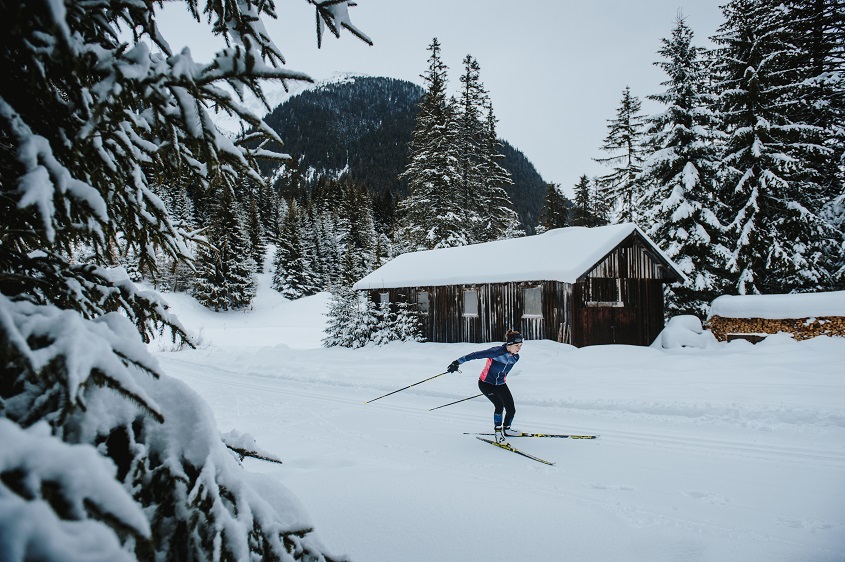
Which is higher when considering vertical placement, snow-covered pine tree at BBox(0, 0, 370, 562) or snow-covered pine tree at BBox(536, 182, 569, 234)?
snow-covered pine tree at BBox(536, 182, 569, 234)

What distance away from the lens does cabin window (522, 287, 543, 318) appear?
60.8 feet

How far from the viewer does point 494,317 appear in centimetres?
1962

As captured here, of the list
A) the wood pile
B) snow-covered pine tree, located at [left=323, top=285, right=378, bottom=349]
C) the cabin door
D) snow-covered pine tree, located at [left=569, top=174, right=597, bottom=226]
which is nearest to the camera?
the wood pile

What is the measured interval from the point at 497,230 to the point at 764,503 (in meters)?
31.6

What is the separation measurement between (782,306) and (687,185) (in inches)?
311

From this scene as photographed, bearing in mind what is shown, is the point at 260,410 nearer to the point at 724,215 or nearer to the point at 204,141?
the point at 204,141

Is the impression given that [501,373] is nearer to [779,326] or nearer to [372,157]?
[779,326]

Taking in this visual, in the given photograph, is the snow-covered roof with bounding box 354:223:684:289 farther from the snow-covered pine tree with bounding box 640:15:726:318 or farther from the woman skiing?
the woman skiing

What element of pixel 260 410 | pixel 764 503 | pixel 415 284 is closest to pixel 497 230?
pixel 415 284

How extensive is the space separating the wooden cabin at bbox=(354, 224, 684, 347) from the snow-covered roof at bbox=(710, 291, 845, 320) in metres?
2.83

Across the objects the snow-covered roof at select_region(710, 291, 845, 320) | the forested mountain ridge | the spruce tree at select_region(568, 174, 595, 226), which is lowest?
the snow-covered roof at select_region(710, 291, 845, 320)

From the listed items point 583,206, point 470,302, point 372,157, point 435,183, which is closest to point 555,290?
point 470,302

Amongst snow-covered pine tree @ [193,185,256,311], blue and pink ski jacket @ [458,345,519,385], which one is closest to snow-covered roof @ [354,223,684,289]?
blue and pink ski jacket @ [458,345,519,385]

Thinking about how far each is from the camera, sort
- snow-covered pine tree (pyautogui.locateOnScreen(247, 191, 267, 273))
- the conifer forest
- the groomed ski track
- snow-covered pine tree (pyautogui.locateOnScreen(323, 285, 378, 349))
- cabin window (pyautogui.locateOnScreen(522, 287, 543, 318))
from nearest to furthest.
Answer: the conifer forest → the groomed ski track → cabin window (pyautogui.locateOnScreen(522, 287, 543, 318)) → snow-covered pine tree (pyautogui.locateOnScreen(323, 285, 378, 349)) → snow-covered pine tree (pyautogui.locateOnScreen(247, 191, 267, 273))
